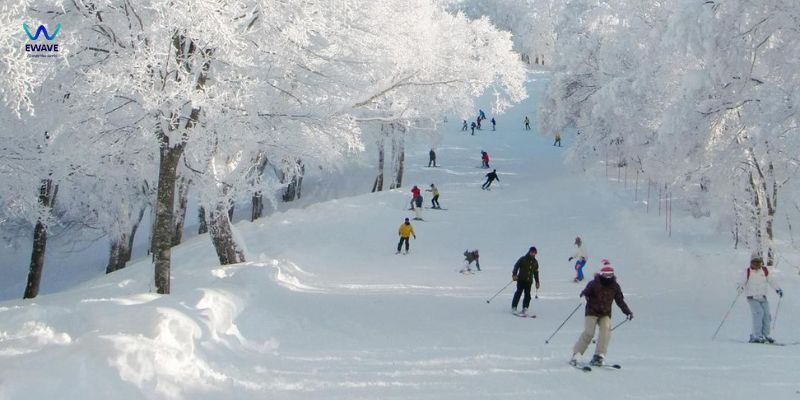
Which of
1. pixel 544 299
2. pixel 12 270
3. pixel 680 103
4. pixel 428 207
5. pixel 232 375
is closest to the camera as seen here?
pixel 232 375

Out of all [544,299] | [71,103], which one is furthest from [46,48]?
[544,299]

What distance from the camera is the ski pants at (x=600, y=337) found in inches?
362

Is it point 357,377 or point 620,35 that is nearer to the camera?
point 357,377

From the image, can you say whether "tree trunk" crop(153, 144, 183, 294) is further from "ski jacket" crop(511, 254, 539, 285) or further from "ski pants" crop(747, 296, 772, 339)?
"ski pants" crop(747, 296, 772, 339)

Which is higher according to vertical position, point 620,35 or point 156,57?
point 620,35

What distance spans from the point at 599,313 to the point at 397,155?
103ft

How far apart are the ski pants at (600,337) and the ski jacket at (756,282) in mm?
3623

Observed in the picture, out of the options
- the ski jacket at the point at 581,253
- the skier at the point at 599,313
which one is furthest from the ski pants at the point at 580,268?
the skier at the point at 599,313

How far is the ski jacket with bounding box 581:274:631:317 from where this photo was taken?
30.8 feet

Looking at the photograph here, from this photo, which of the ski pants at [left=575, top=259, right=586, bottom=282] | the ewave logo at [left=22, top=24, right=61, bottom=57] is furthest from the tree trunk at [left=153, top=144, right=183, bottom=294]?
the ski pants at [left=575, top=259, right=586, bottom=282]

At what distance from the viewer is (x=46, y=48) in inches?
392

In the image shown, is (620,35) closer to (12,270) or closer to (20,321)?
(20,321)

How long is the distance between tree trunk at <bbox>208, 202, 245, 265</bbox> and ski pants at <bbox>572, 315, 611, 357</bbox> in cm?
999

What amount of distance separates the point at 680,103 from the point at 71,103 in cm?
1190
